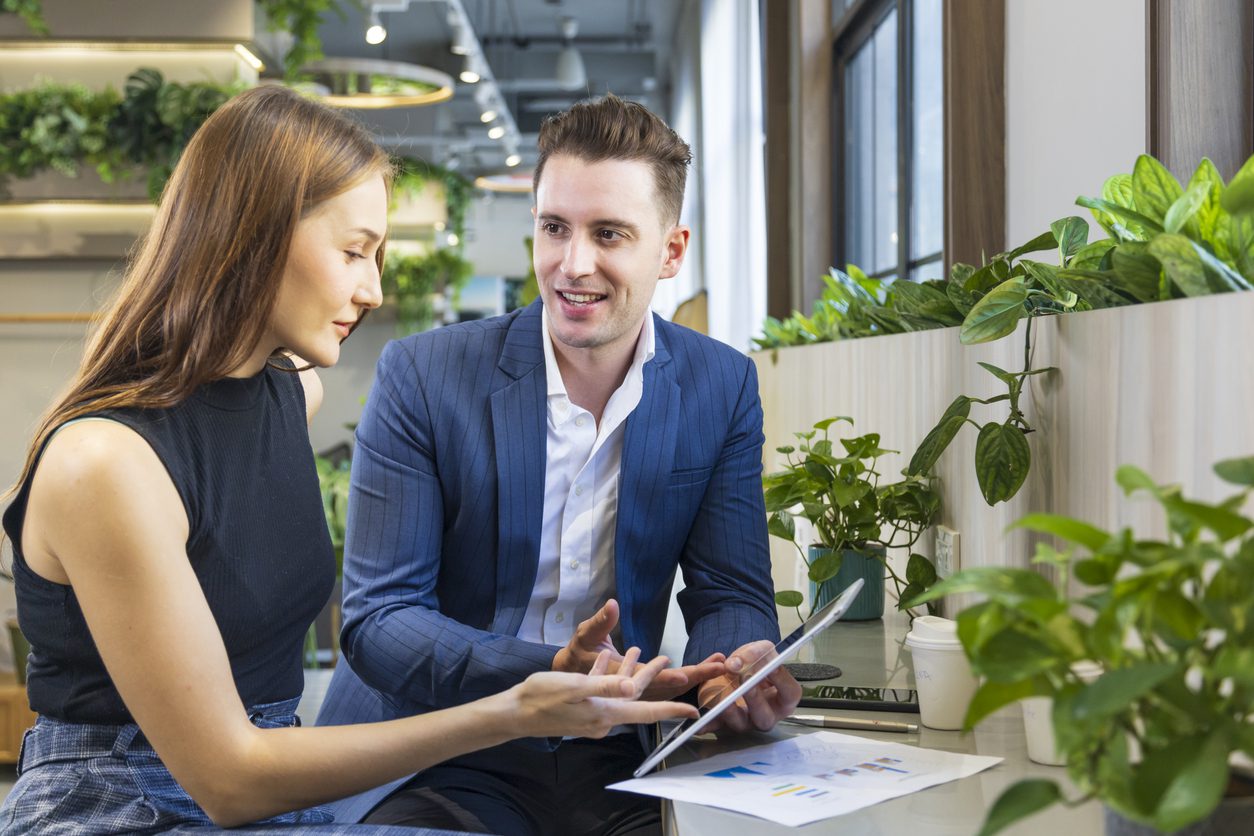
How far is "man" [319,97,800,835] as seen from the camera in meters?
1.69

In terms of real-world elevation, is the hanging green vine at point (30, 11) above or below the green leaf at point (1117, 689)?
above

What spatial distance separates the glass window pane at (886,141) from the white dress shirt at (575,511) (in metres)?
2.34

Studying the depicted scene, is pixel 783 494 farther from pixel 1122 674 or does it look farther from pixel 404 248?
pixel 404 248

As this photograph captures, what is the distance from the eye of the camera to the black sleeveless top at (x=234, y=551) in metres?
1.31

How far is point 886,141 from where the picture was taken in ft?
13.7

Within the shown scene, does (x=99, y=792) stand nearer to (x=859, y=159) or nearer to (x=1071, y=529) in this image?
(x=1071, y=529)

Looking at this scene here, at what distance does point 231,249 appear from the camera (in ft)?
4.58

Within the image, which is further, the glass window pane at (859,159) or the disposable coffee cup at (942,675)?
the glass window pane at (859,159)

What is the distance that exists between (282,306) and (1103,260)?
94 cm

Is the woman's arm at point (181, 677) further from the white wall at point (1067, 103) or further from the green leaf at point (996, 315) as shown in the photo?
the white wall at point (1067, 103)

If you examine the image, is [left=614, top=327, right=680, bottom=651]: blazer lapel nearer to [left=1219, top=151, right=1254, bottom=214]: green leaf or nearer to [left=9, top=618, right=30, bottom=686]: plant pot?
[left=1219, top=151, right=1254, bottom=214]: green leaf

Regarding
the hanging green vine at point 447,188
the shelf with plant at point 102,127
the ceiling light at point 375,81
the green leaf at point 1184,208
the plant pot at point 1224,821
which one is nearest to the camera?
the plant pot at point 1224,821

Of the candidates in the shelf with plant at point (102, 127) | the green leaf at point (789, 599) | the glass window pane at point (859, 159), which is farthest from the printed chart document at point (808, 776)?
the shelf with plant at point (102, 127)

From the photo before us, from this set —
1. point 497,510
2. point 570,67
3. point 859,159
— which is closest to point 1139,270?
point 497,510
